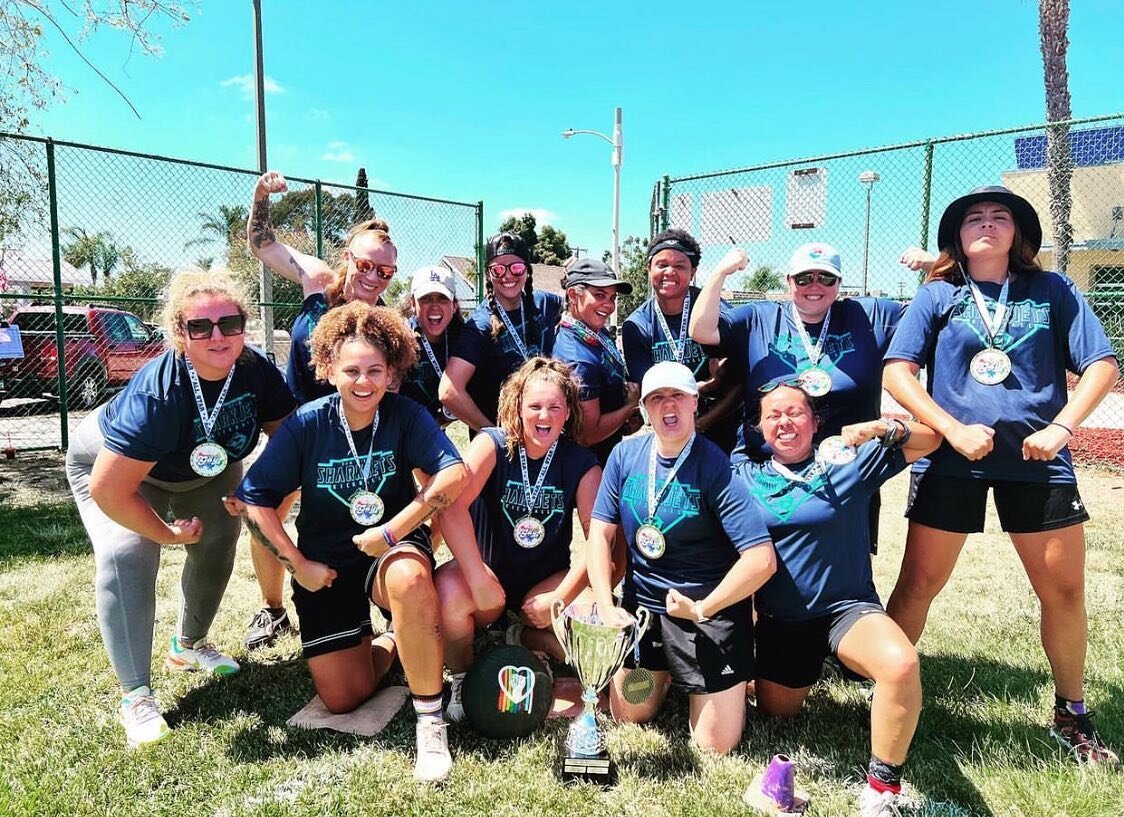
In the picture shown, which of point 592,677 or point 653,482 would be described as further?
point 653,482

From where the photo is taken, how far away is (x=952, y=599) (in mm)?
4488

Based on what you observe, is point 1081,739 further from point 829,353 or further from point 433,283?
point 433,283

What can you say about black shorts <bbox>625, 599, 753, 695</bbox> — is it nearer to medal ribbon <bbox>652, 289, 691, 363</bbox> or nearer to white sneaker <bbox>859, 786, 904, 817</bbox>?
white sneaker <bbox>859, 786, 904, 817</bbox>

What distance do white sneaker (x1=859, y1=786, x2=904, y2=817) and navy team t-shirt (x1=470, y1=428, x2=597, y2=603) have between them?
1.58m

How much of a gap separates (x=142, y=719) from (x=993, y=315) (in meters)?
3.84

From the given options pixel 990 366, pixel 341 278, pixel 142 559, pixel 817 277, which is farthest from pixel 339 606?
pixel 990 366

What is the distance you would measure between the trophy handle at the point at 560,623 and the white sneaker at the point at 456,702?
508 millimetres

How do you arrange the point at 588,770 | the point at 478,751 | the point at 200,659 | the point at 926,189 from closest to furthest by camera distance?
the point at 588,770 → the point at 478,751 → the point at 200,659 → the point at 926,189

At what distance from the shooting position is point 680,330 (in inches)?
152

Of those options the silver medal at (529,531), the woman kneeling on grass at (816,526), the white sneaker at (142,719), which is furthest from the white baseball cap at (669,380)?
the white sneaker at (142,719)

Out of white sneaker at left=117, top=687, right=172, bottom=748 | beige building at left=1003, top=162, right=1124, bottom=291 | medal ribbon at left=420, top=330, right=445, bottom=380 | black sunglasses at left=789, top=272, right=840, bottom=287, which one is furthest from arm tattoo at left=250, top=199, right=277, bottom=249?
beige building at left=1003, top=162, right=1124, bottom=291

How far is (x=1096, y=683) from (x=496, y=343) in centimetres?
341

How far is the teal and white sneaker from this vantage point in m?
3.54

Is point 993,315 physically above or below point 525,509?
above
